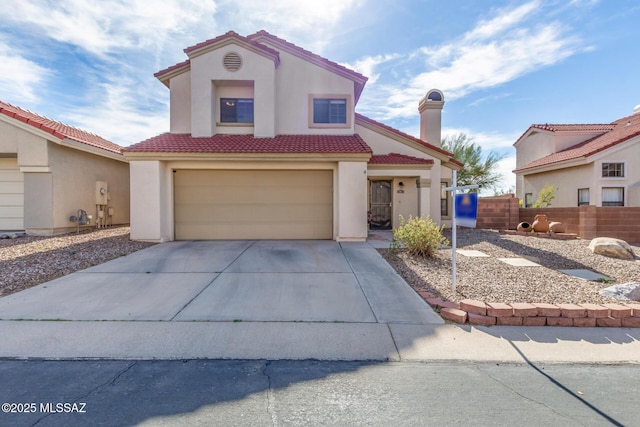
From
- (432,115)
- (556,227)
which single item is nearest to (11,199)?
(432,115)

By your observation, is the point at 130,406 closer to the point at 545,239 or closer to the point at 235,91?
the point at 235,91

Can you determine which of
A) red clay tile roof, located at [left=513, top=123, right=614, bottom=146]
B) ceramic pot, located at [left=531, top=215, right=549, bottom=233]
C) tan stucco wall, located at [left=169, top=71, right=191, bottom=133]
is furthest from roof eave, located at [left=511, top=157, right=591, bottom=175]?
tan stucco wall, located at [left=169, top=71, right=191, bottom=133]

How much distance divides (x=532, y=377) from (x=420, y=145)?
1227cm

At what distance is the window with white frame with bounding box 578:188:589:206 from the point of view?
55.9ft

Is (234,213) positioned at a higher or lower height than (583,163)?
lower

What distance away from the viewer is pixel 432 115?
15.8 metres

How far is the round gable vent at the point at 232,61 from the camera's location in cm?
1210

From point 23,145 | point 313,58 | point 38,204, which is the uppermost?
point 313,58

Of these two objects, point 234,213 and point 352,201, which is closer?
point 352,201

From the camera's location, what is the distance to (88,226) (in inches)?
523

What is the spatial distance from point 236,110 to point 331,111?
3835 millimetres

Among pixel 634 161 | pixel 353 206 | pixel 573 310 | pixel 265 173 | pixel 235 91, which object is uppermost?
pixel 235 91

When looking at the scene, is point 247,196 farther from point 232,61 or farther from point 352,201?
point 232,61

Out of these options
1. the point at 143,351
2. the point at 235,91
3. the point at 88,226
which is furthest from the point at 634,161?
the point at 88,226
